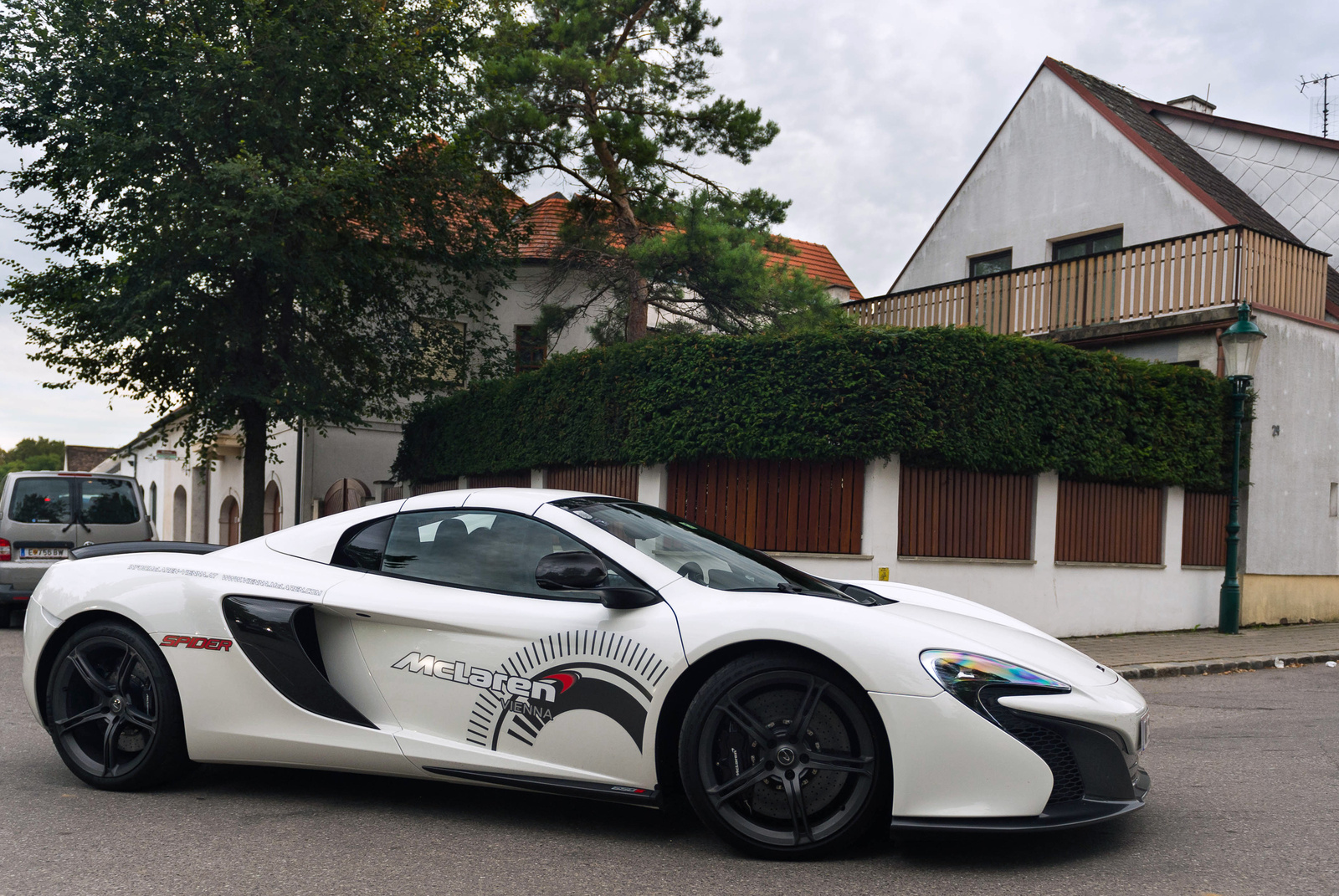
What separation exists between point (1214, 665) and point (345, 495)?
19534 mm

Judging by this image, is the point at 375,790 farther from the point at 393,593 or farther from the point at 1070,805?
the point at 1070,805

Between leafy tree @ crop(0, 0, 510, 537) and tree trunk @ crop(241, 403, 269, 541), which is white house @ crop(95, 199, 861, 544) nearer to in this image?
tree trunk @ crop(241, 403, 269, 541)

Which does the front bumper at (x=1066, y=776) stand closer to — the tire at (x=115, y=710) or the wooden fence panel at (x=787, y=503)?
the tire at (x=115, y=710)

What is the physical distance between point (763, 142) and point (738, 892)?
18.7 m

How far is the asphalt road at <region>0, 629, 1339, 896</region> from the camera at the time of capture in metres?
3.65

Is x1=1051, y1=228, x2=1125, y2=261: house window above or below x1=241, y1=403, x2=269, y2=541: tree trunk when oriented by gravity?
above

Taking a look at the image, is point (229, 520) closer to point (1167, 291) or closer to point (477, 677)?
point (1167, 291)

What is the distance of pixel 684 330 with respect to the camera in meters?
19.2

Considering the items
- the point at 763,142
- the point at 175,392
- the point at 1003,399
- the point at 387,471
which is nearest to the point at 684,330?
the point at 763,142

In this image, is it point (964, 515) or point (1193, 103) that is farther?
point (1193, 103)

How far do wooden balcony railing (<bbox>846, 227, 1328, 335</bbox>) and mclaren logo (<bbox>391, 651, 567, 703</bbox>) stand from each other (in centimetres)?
1178

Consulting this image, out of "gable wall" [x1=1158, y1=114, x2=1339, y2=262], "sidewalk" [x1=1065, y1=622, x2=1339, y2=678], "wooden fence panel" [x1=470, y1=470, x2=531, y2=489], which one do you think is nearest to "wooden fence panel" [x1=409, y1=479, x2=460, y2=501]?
"wooden fence panel" [x1=470, y1=470, x2=531, y2=489]

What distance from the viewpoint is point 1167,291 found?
16.0 metres

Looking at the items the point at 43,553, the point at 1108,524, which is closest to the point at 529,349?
the point at 43,553
